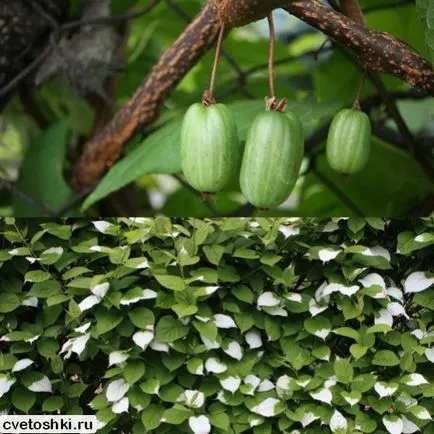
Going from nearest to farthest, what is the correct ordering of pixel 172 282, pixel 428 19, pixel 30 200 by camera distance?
pixel 428 19 → pixel 172 282 → pixel 30 200

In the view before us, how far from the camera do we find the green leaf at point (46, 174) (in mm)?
782

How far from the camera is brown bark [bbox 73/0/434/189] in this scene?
0.43 metres

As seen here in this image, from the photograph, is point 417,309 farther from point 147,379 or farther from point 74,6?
point 74,6

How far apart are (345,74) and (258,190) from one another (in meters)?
0.39

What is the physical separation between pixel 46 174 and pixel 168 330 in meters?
0.26

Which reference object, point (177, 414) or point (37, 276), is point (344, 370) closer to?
point (177, 414)

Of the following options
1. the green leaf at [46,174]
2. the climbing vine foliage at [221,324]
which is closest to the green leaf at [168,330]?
the climbing vine foliage at [221,324]

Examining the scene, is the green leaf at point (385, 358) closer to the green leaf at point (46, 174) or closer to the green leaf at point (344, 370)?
the green leaf at point (344, 370)

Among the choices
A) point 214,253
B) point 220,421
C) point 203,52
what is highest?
point 203,52

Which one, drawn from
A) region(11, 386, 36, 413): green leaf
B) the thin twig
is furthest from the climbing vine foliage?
the thin twig

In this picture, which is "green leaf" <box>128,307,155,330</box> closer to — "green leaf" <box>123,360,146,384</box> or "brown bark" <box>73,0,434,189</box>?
"green leaf" <box>123,360,146,384</box>

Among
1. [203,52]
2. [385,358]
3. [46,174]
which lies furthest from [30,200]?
[385,358]

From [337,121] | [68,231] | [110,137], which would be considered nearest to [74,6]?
[110,137]

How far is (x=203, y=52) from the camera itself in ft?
2.06
